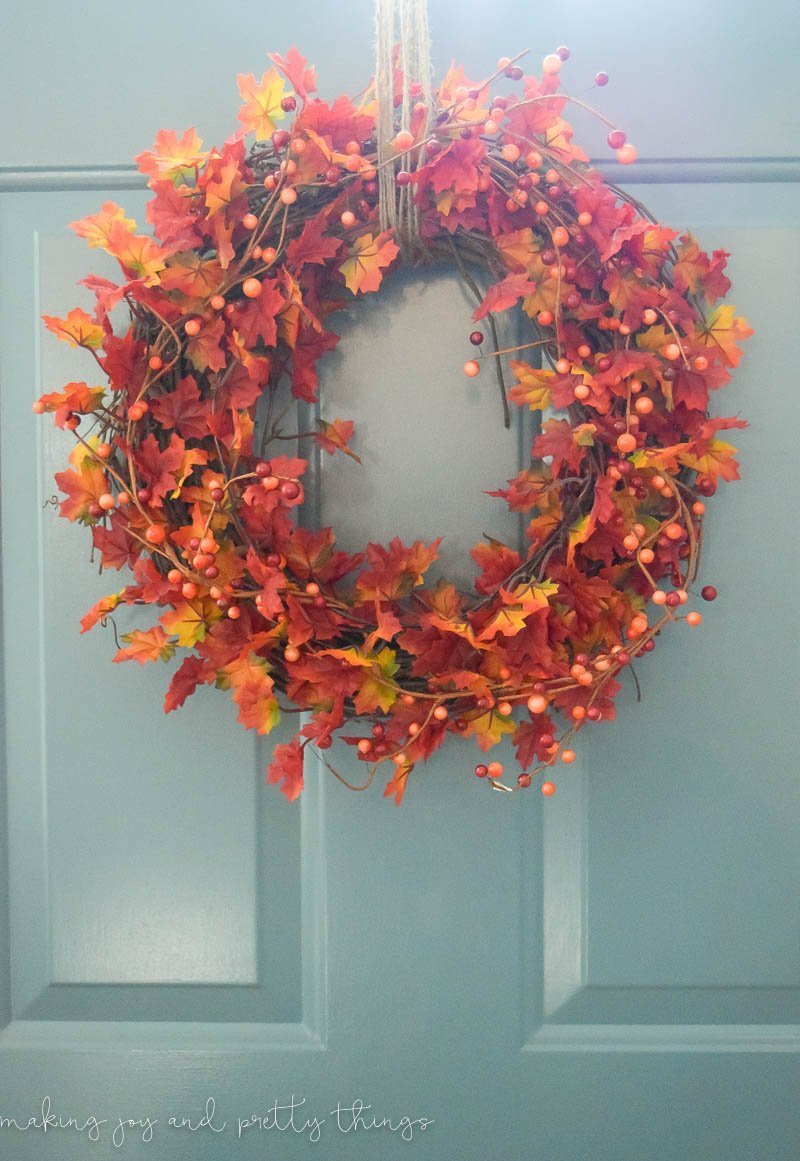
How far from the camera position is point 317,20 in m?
0.95

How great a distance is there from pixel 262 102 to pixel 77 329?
0.90 feet

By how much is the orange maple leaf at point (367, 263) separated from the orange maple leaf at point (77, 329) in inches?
9.8

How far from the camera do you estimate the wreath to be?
32.3 inches

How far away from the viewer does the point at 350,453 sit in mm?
902

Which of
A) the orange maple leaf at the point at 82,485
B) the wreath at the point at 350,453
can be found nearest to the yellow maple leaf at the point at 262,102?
the wreath at the point at 350,453

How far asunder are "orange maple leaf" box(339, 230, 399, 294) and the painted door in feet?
0.37

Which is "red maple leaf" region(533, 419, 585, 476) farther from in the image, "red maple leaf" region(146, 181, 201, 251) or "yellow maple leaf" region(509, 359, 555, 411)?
"red maple leaf" region(146, 181, 201, 251)

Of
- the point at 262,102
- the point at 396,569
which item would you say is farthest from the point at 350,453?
the point at 262,102

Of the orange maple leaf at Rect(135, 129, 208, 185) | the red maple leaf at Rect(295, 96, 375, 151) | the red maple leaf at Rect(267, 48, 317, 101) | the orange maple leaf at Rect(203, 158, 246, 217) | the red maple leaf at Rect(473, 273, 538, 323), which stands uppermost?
the red maple leaf at Rect(267, 48, 317, 101)

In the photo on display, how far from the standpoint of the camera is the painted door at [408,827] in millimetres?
955

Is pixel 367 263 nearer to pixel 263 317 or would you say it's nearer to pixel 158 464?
pixel 263 317

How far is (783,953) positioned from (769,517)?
1.61 ft

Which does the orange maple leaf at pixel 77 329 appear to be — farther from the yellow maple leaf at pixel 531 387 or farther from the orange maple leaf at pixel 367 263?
the yellow maple leaf at pixel 531 387

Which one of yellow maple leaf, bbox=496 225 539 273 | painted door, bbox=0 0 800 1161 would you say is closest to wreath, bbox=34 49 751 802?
yellow maple leaf, bbox=496 225 539 273
